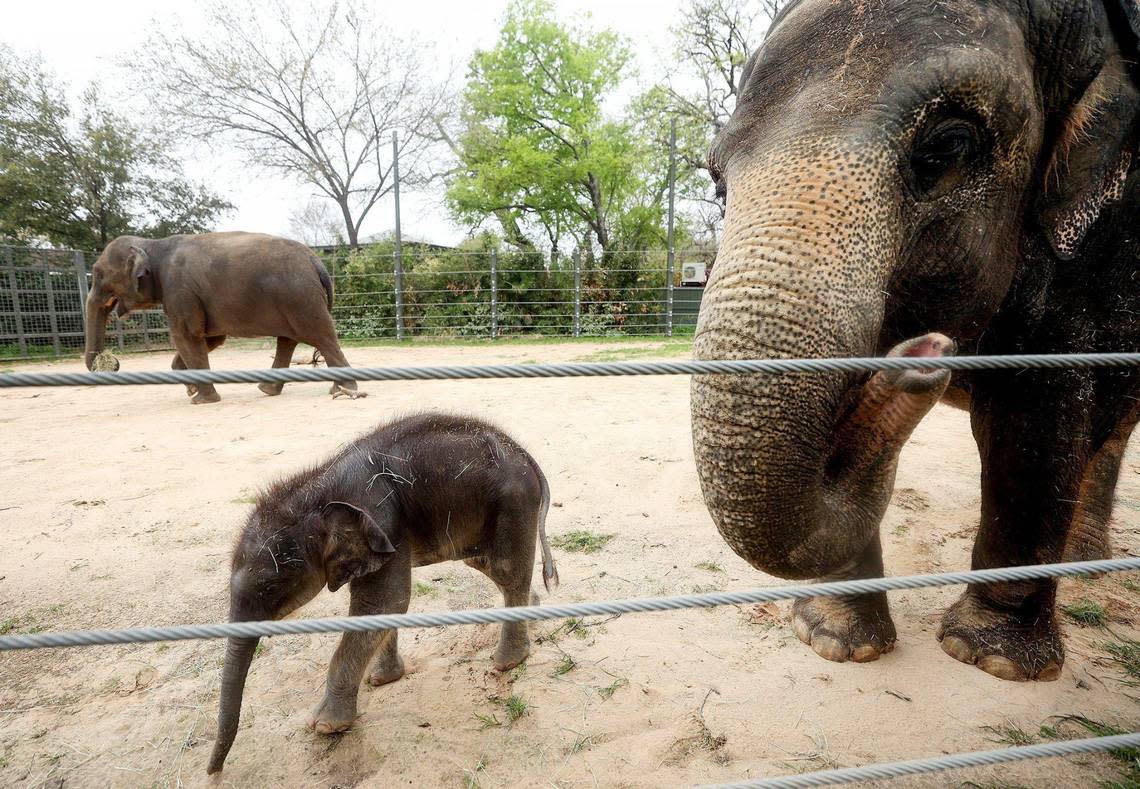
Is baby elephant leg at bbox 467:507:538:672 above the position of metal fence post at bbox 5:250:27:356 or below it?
below

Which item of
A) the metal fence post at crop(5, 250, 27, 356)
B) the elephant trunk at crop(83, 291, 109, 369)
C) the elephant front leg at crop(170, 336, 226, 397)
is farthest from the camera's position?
the metal fence post at crop(5, 250, 27, 356)

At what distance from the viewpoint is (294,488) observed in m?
1.87

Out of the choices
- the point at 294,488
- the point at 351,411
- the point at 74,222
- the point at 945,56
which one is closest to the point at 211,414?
the point at 351,411

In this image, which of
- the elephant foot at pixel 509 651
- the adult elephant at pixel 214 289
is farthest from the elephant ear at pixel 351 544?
the adult elephant at pixel 214 289

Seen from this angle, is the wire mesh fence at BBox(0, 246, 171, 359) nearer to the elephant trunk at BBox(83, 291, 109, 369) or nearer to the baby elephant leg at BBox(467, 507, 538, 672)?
the elephant trunk at BBox(83, 291, 109, 369)

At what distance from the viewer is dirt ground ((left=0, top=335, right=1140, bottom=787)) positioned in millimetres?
1647

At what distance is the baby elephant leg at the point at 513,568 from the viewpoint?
2055mm

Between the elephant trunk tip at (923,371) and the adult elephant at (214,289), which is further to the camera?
the adult elephant at (214,289)

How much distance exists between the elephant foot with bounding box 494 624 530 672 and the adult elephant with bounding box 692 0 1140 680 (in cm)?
94

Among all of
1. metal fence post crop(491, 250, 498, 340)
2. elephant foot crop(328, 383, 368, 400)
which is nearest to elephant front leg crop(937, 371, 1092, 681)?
elephant foot crop(328, 383, 368, 400)

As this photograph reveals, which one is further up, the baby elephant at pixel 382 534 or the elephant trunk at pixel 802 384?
the elephant trunk at pixel 802 384

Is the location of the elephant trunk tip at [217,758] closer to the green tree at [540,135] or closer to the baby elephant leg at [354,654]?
the baby elephant leg at [354,654]

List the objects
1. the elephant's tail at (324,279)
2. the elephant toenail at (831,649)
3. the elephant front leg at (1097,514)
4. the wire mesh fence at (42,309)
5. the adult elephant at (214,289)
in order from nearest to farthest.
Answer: the elephant toenail at (831,649) < the elephant front leg at (1097,514) < the adult elephant at (214,289) < the elephant's tail at (324,279) < the wire mesh fence at (42,309)

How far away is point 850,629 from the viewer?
2.15m
